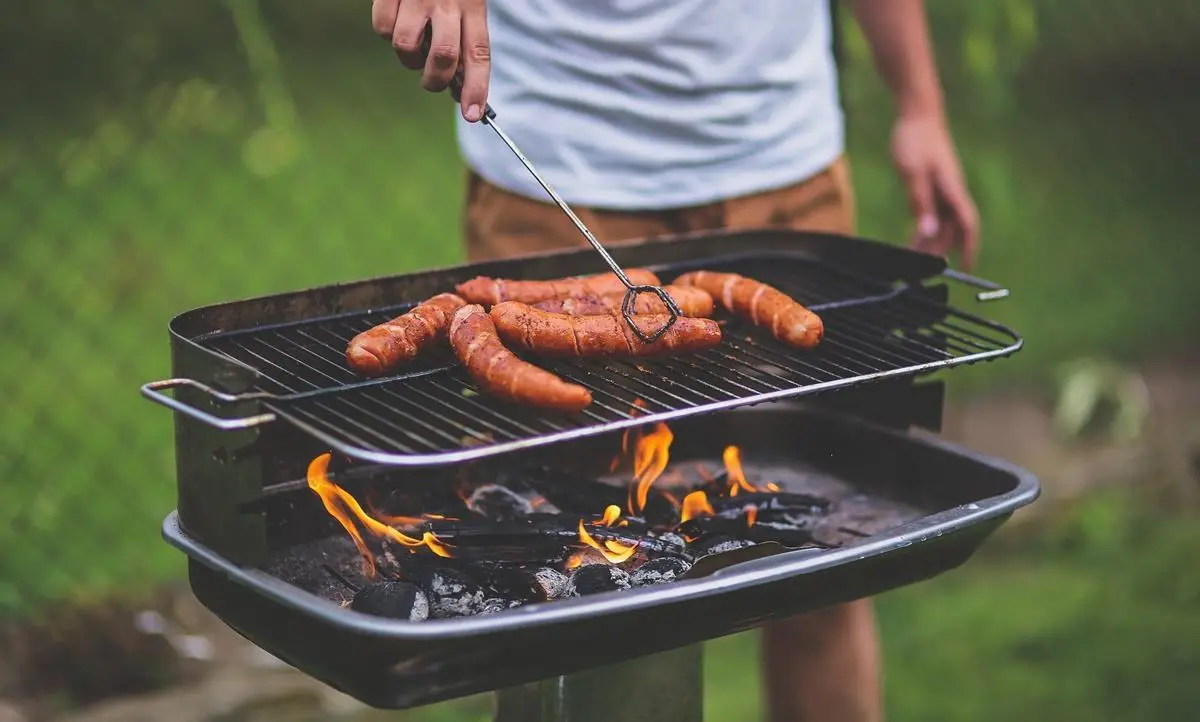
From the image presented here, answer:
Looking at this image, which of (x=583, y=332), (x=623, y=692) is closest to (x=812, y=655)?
(x=623, y=692)

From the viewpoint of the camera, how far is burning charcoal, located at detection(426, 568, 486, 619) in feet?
7.26

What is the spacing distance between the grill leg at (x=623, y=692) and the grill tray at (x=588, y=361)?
0.48 m

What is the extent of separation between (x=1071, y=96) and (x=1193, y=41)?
2.53 feet

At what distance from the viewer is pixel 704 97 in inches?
120

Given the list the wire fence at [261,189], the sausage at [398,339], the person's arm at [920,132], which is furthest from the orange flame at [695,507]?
the wire fence at [261,189]

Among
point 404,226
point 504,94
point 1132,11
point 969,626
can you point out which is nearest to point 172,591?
point 504,94

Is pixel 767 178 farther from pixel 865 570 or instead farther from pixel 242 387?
pixel 242 387

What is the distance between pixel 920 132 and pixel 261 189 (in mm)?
4893

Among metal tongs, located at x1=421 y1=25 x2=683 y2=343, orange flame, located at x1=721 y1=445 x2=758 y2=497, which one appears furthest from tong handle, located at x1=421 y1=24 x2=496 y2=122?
orange flame, located at x1=721 y1=445 x2=758 y2=497

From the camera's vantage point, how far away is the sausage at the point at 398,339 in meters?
2.26

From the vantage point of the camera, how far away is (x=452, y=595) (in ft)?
7.33

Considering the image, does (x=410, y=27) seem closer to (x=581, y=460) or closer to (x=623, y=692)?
(x=581, y=460)

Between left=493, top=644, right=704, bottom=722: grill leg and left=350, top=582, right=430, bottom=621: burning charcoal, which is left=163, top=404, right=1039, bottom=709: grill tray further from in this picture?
left=493, top=644, right=704, bottom=722: grill leg

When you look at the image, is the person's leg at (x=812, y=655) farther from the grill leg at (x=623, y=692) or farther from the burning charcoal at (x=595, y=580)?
the burning charcoal at (x=595, y=580)
